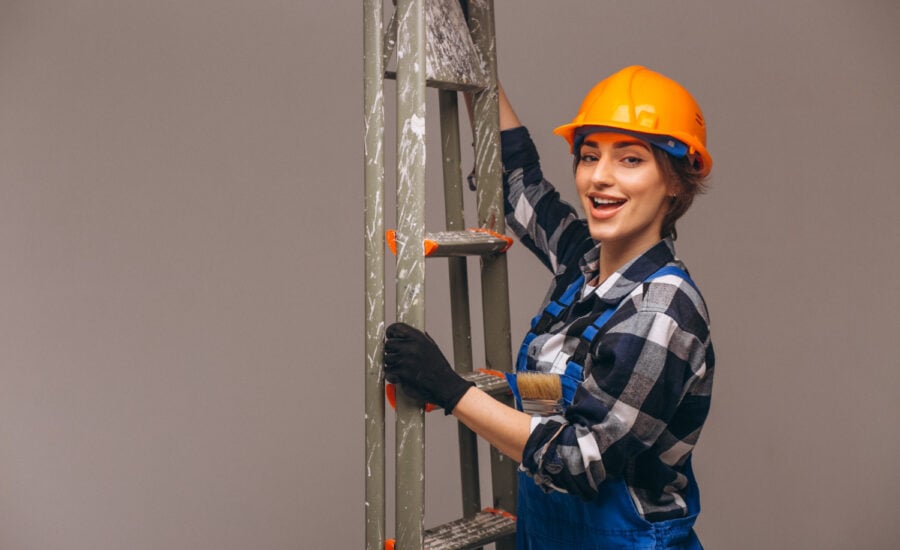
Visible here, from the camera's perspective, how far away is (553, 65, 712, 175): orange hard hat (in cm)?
196

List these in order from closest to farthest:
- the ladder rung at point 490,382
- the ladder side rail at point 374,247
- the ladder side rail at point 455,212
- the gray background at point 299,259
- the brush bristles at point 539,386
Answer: the ladder side rail at point 374,247 < the brush bristles at point 539,386 < the ladder rung at point 490,382 < the ladder side rail at point 455,212 < the gray background at point 299,259

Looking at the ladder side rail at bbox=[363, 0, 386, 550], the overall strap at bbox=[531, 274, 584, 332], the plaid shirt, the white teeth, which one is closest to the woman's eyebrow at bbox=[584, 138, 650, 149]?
the white teeth

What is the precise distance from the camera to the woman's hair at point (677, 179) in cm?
201

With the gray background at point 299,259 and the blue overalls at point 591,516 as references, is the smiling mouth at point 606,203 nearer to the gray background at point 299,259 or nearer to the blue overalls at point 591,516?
the blue overalls at point 591,516

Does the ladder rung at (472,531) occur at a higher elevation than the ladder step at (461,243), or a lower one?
lower

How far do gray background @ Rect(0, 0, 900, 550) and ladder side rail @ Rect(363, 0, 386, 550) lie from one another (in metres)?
1.37

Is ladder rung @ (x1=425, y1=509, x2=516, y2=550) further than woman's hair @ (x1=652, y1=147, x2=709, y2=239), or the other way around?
ladder rung @ (x1=425, y1=509, x2=516, y2=550)

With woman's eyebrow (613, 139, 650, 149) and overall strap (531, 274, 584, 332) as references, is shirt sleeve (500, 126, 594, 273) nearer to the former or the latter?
overall strap (531, 274, 584, 332)

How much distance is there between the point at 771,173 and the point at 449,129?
143 centimetres

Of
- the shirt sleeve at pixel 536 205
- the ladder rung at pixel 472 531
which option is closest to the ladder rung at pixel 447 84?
the shirt sleeve at pixel 536 205

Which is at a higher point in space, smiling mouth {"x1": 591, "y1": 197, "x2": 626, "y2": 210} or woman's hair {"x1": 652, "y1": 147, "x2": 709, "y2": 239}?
woman's hair {"x1": 652, "y1": 147, "x2": 709, "y2": 239}

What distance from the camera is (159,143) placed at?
3166 millimetres

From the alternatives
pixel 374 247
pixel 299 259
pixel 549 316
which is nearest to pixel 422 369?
pixel 374 247

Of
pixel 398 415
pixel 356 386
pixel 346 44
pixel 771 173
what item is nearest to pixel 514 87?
pixel 346 44
